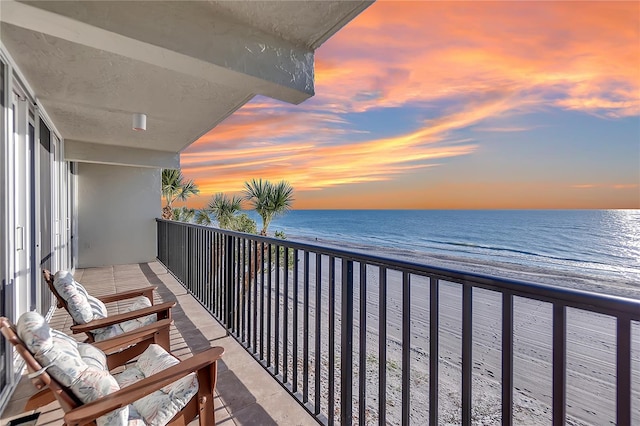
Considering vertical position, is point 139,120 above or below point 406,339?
above

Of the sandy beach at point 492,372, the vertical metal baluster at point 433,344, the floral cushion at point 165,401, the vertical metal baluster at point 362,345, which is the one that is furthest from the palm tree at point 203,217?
the vertical metal baluster at point 433,344

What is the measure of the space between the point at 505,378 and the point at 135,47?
2.43 meters

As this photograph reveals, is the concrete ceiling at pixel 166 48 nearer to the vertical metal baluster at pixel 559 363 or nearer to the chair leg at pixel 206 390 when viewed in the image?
the chair leg at pixel 206 390

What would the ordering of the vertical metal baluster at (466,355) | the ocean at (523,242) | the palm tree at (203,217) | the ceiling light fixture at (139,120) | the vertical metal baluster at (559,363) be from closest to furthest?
1. the vertical metal baluster at (559,363)
2. the vertical metal baluster at (466,355)
3. the ceiling light fixture at (139,120)
4. the ocean at (523,242)
5. the palm tree at (203,217)

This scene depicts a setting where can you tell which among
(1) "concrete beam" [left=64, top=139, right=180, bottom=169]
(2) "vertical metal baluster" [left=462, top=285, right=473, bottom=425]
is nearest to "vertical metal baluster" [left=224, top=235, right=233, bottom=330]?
(2) "vertical metal baluster" [left=462, top=285, right=473, bottom=425]

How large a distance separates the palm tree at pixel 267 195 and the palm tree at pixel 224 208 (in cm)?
98

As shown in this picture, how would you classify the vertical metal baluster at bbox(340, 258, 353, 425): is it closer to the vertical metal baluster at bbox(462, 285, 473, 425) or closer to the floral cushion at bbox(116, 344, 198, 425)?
the vertical metal baluster at bbox(462, 285, 473, 425)

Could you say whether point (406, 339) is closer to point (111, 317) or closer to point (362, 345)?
point (362, 345)

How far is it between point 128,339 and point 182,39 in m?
1.89

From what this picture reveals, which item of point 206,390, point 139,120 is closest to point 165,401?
point 206,390

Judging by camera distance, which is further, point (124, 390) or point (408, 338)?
point (408, 338)

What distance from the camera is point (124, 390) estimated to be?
46.3 inches

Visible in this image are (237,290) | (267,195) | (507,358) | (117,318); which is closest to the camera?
(507,358)

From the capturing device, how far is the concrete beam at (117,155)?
17.1 feet
